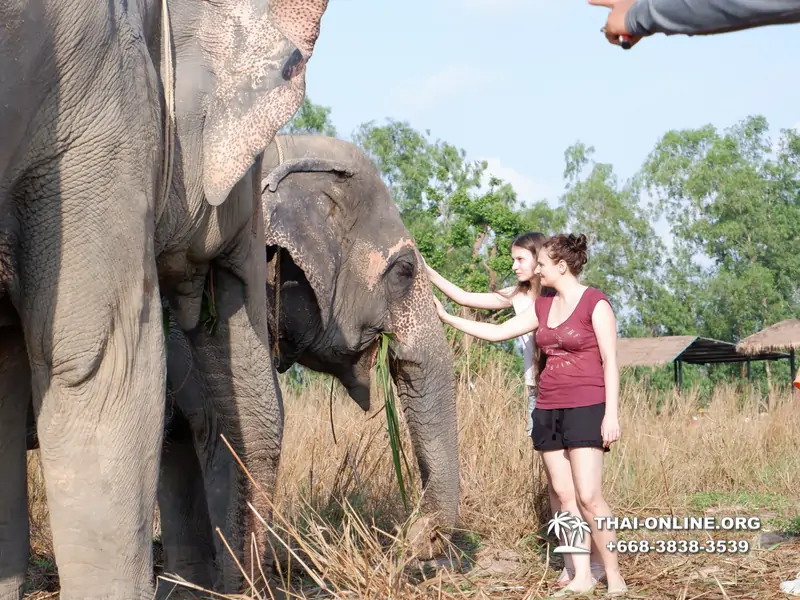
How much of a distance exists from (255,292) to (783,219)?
121ft

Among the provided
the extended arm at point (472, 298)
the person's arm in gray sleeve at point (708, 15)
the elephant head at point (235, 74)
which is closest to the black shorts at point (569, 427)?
the extended arm at point (472, 298)

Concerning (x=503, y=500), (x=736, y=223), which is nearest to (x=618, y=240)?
(x=736, y=223)

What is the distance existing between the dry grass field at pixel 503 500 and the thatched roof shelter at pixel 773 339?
9.61 meters

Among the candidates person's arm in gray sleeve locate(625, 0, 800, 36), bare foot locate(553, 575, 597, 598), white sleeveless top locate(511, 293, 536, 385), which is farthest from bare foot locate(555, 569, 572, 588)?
person's arm in gray sleeve locate(625, 0, 800, 36)

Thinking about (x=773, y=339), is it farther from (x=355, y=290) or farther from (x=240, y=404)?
(x=240, y=404)

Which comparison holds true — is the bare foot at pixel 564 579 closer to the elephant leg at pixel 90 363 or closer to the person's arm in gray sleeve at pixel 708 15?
the elephant leg at pixel 90 363

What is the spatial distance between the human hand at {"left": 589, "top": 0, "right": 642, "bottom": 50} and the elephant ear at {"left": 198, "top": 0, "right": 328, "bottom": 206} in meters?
1.07

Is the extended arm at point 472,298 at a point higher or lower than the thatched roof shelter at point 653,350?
higher

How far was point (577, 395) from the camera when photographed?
199 inches

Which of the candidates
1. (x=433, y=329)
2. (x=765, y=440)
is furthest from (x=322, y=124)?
(x=433, y=329)

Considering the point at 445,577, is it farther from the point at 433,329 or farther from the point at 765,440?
the point at 765,440

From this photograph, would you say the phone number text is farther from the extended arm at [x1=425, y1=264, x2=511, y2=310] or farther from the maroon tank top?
the extended arm at [x1=425, y1=264, x2=511, y2=310]

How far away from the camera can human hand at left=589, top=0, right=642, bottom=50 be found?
297cm

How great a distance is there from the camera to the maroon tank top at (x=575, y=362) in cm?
505
